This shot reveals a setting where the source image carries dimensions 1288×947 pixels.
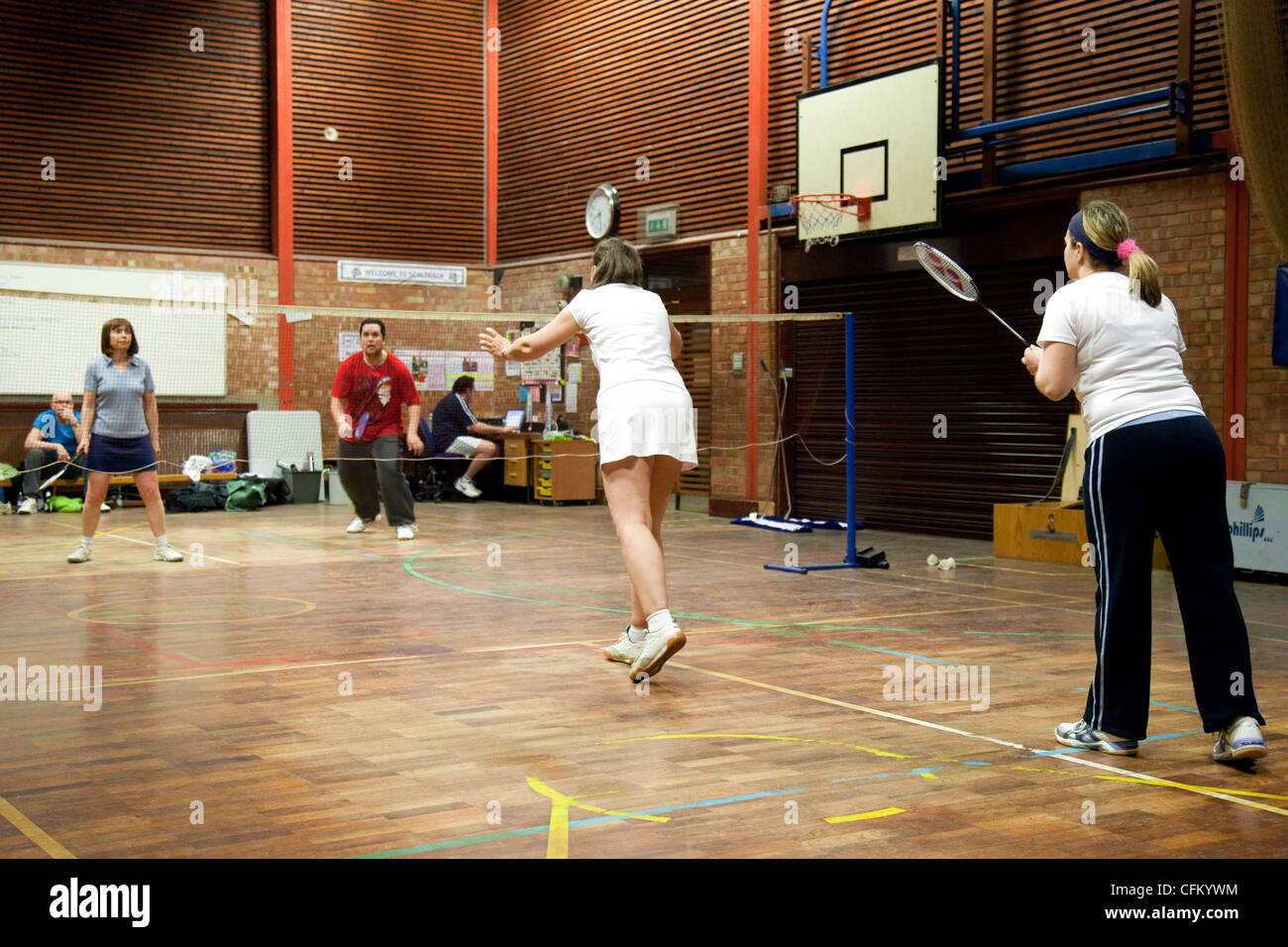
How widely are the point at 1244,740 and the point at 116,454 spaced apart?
8.73 m

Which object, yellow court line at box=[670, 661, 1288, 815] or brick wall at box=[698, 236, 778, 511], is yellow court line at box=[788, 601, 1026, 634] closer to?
yellow court line at box=[670, 661, 1288, 815]

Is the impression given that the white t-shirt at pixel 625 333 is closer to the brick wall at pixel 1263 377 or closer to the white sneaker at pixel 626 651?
the white sneaker at pixel 626 651

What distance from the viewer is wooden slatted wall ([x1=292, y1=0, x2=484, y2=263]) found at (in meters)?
19.2

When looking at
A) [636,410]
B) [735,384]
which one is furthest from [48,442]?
[636,410]

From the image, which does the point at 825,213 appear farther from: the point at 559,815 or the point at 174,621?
the point at 559,815

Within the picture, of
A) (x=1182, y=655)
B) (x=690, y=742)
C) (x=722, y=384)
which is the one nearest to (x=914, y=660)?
(x=1182, y=655)

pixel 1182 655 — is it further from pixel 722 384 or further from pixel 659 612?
pixel 722 384

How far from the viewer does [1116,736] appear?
4910 millimetres

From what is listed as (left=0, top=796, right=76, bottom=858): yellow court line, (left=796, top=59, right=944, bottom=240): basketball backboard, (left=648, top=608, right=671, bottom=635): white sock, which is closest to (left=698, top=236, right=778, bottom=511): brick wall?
(left=796, top=59, right=944, bottom=240): basketball backboard

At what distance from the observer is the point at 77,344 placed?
666 inches

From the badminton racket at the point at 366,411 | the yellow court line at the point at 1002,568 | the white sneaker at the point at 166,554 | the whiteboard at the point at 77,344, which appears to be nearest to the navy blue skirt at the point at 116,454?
the white sneaker at the point at 166,554

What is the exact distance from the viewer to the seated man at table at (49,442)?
15930mm

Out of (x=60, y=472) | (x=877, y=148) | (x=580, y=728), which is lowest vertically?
(x=580, y=728)
